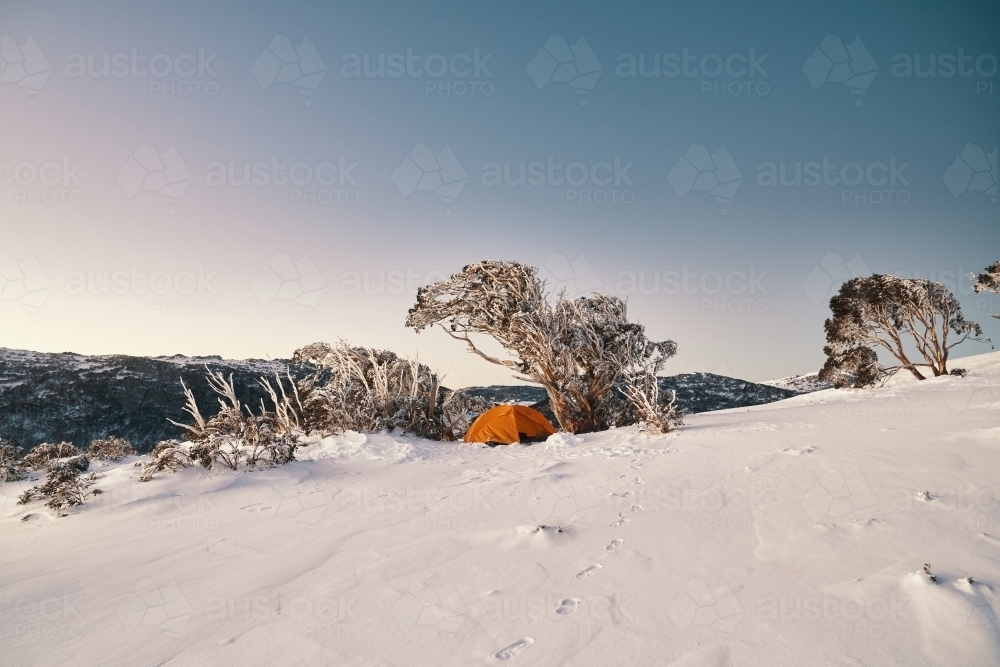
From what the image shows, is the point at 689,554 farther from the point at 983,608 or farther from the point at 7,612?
the point at 7,612

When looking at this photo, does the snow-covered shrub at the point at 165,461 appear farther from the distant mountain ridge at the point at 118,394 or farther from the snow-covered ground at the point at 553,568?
the distant mountain ridge at the point at 118,394

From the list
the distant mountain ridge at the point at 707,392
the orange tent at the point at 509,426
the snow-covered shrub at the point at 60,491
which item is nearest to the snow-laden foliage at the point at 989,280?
the distant mountain ridge at the point at 707,392

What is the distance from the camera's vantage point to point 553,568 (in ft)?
8.15

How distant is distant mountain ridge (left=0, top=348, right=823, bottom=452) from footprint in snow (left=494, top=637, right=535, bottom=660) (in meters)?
21.9

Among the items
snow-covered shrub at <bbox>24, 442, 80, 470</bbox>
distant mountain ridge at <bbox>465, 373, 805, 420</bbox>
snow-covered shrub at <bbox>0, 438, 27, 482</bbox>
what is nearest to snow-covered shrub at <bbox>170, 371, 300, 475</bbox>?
snow-covered shrub at <bbox>0, 438, 27, 482</bbox>

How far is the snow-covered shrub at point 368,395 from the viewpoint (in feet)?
32.7

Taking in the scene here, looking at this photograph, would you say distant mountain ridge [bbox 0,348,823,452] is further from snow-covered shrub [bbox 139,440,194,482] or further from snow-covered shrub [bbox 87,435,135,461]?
snow-covered shrub [bbox 139,440,194,482]

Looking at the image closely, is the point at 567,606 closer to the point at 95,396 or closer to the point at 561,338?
the point at 561,338

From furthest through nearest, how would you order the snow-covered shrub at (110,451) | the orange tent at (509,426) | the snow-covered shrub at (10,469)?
the snow-covered shrub at (110,451)
the orange tent at (509,426)
the snow-covered shrub at (10,469)

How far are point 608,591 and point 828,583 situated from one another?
3.34 ft

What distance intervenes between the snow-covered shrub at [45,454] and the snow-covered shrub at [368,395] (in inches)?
174

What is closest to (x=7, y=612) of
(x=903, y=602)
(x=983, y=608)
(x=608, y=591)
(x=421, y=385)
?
(x=608, y=591)

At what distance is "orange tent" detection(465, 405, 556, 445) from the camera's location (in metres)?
9.84

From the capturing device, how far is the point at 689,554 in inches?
99.4
